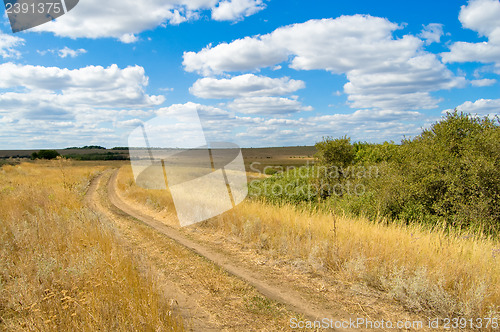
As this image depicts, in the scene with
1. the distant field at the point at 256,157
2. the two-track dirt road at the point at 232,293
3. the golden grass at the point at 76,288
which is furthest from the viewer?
the distant field at the point at 256,157

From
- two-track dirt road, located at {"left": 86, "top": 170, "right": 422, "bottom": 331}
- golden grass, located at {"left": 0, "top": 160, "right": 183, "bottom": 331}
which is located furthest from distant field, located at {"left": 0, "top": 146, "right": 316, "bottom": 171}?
golden grass, located at {"left": 0, "top": 160, "right": 183, "bottom": 331}

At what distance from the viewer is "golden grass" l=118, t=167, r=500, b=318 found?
449cm

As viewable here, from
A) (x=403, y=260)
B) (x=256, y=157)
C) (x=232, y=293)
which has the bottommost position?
(x=232, y=293)

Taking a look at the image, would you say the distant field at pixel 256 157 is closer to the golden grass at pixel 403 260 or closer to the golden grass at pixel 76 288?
the golden grass at pixel 403 260

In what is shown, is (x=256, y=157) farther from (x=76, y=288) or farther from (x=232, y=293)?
(x=76, y=288)

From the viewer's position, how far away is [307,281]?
5.75 m

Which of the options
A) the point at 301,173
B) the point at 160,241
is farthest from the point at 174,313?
the point at 301,173

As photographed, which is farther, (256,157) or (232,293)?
(256,157)

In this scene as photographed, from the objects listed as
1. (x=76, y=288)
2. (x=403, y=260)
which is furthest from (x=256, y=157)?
Result: (x=76, y=288)

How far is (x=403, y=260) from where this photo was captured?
5.55 metres

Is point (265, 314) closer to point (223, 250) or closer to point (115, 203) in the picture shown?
point (223, 250)

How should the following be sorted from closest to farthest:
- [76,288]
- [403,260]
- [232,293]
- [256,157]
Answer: [76,288] → [232,293] → [403,260] → [256,157]

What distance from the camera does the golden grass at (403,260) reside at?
449cm

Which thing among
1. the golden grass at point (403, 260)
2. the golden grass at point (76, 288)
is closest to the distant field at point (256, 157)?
the golden grass at point (403, 260)
